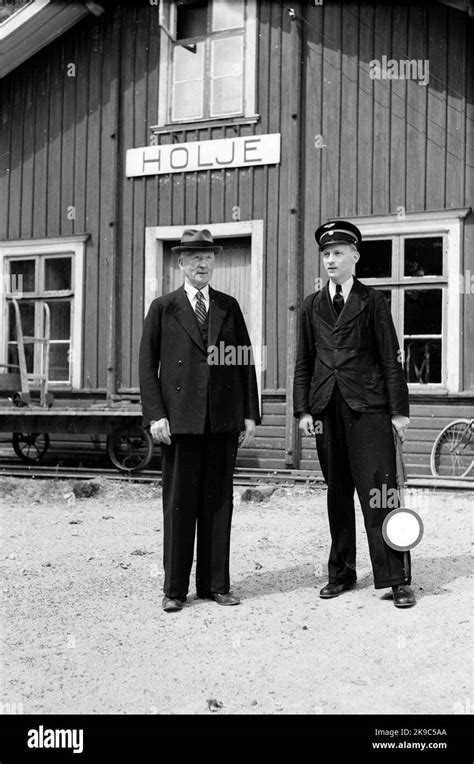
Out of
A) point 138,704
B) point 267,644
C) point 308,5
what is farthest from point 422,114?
point 138,704

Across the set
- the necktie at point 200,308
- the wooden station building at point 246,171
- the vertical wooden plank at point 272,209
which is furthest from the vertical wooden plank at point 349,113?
the necktie at point 200,308

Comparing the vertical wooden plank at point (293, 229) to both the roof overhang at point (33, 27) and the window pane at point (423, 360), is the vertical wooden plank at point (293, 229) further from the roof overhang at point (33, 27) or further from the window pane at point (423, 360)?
the roof overhang at point (33, 27)

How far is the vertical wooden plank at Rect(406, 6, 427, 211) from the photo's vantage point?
9930 millimetres

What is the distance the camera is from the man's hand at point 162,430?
4.96m

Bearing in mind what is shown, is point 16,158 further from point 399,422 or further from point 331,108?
point 399,422

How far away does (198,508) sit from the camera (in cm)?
510

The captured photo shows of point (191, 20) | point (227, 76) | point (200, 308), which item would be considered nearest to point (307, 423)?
point (200, 308)

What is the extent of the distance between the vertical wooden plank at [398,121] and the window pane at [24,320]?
504 cm

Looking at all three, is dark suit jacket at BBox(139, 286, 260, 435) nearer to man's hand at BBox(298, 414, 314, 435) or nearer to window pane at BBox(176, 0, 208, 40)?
man's hand at BBox(298, 414, 314, 435)

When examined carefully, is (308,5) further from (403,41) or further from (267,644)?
(267,644)

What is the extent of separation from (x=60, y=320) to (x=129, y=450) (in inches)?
83.5

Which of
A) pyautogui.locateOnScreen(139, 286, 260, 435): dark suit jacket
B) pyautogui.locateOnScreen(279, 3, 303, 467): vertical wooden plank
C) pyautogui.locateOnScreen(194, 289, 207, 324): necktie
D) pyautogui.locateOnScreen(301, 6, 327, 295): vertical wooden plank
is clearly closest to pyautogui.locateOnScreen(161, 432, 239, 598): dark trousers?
pyautogui.locateOnScreen(139, 286, 260, 435): dark suit jacket
